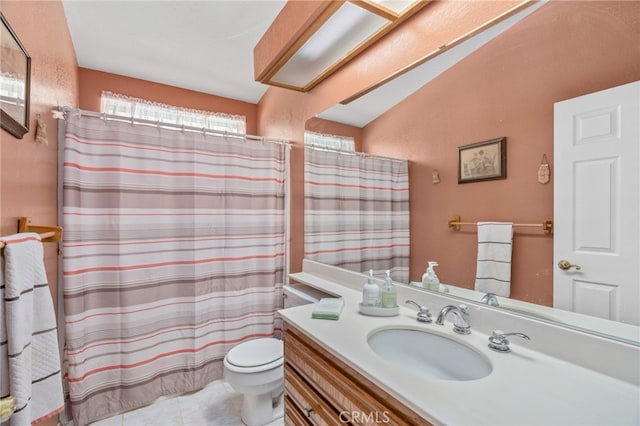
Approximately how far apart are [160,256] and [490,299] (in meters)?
1.87

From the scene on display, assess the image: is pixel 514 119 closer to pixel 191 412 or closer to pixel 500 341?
pixel 500 341

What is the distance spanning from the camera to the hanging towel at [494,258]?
103 centimetres

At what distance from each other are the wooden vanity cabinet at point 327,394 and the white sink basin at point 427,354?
0.60 feet

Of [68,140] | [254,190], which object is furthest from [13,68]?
[254,190]

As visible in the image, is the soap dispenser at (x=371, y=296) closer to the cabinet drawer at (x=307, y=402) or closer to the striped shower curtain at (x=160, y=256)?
the cabinet drawer at (x=307, y=402)

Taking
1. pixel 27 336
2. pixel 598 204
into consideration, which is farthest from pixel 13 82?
pixel 598 204

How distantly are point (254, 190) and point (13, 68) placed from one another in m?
1.38

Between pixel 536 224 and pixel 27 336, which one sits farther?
pixel 536 224

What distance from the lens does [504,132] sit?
102cm

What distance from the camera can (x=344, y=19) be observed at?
156 cm

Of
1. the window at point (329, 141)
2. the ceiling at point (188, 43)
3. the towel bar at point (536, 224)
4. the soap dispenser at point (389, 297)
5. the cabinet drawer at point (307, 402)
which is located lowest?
the cabinet drawer at point (307, 402)

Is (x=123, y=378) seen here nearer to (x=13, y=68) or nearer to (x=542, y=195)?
(x=13, y=68)

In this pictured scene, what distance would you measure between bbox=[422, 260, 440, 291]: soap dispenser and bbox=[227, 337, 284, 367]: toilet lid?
38.1 inches

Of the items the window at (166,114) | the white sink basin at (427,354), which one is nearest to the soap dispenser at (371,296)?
the white sink basin at (427,354)
